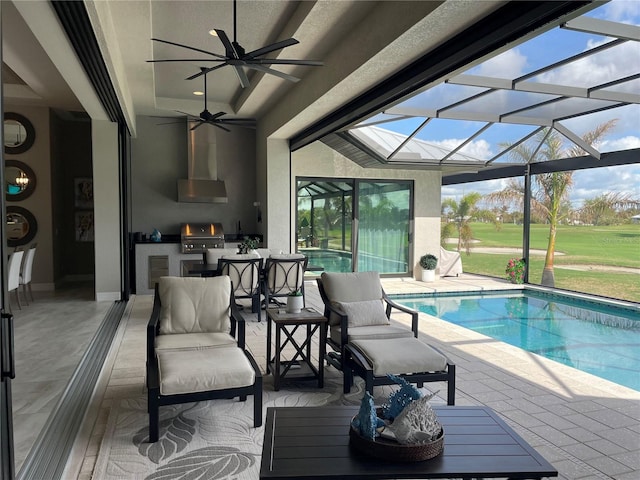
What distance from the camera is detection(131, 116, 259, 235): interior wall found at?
9547 millimetres

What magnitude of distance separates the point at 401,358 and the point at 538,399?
1.26 meters

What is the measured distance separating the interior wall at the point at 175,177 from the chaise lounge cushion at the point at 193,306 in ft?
19.9

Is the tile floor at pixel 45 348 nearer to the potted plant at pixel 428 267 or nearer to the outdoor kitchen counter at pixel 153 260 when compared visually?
the outdoor kitchen counter at pixel 153 260

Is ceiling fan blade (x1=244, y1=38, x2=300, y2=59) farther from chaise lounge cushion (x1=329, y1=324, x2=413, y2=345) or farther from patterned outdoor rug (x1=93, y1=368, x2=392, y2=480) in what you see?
patterned outdoor rug (x1=93, y1=368, x2=392, y2=480)

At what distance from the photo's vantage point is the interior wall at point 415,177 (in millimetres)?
10188

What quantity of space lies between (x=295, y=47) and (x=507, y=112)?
12.3ft

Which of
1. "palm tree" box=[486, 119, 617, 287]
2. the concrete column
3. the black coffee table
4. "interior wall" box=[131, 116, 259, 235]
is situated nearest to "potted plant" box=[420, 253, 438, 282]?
"palm tree" box=[486, 119, 617, 287]

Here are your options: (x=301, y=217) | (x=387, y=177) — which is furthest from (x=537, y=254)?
(x=301, y=217)

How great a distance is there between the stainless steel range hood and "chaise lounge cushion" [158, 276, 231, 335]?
18.6 feet

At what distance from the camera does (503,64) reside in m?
5.39

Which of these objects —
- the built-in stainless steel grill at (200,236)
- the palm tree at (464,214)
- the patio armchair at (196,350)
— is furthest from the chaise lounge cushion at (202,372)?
the palm tree at (464,214)

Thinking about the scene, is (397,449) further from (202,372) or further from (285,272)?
(285,272)

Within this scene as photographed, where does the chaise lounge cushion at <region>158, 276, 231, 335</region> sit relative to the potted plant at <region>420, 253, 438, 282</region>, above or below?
above

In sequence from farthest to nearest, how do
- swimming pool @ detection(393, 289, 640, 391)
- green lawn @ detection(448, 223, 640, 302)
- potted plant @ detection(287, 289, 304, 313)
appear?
green lawn @ detection(448, 223, 640, 302) < swimming pool @ detection(393, 289, 640, 391) < potted plant @ detection(287, 289, 304, 313)
